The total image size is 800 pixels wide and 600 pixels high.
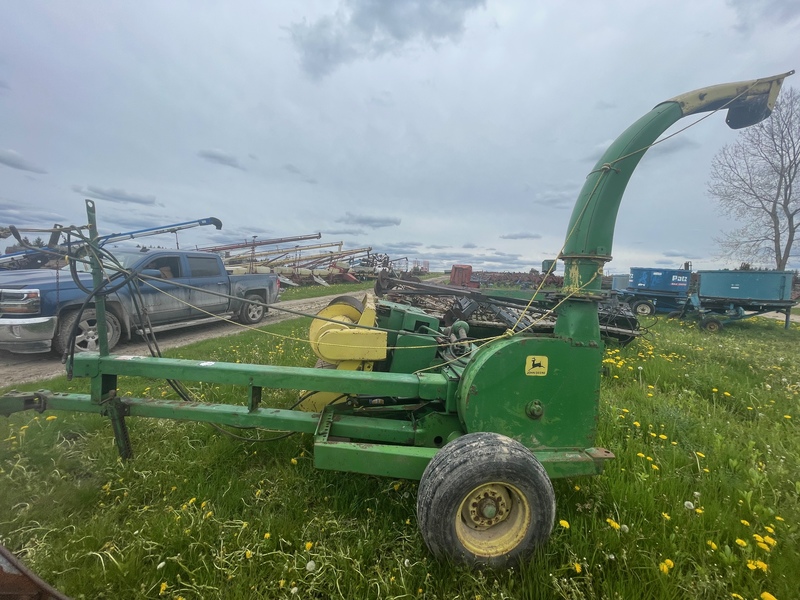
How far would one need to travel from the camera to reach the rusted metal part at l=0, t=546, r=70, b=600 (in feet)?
4.49

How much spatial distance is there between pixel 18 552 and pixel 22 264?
956cm

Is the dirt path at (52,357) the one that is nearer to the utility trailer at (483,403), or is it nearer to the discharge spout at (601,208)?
the utility trailer at (483,403)

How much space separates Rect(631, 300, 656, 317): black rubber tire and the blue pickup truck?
50.2 ft

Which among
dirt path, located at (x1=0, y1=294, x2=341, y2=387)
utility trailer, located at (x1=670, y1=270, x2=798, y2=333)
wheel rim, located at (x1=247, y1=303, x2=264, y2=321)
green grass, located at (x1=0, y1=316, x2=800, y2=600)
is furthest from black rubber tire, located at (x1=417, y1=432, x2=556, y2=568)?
utility trailer, located at (x1=670, y1=270, x2=798, y2=333)

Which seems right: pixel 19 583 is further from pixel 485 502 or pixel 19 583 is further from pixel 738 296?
pixel 738 296

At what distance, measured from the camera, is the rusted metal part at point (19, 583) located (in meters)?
1.37

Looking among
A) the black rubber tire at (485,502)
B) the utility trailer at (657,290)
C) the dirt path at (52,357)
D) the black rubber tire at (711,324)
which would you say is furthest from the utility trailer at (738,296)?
the dirt path at (52,357)

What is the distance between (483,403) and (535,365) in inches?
17.6

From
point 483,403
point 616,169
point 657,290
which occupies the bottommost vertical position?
point 483,403

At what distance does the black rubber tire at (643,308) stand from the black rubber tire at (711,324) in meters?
2.40

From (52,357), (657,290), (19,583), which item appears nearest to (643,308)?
(657,290)

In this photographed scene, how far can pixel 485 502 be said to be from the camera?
2236mm

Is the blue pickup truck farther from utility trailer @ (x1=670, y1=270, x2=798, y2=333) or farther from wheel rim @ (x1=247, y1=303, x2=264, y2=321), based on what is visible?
utility trailer @ (x1=670, y1=270, x2=798, y2=333)

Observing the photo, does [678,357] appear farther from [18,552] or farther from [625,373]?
[18,552]
